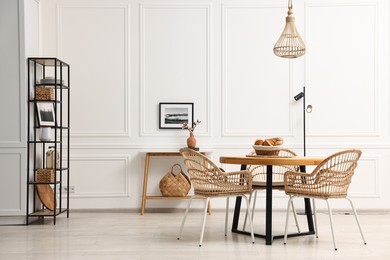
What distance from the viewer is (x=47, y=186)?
5941 millimetres

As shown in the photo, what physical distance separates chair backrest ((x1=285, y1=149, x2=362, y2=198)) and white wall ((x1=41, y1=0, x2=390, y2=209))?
6.95 feet

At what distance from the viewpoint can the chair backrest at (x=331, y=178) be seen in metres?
4.37

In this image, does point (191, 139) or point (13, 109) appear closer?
point (13, 109)

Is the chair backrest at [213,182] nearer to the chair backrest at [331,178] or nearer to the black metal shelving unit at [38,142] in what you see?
the chair backrest at [331,178]

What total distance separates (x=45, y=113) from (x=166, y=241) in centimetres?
207

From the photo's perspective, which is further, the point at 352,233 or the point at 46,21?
the point at 46,21

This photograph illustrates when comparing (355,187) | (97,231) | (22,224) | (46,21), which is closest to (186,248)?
(97,231)

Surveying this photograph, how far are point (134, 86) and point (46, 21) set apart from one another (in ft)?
4.14

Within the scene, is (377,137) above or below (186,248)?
above

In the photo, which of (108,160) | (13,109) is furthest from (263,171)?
(13,109)

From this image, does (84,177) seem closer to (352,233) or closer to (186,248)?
(186,248)

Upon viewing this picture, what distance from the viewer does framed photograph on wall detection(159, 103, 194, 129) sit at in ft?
21.6

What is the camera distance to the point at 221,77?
663 cm

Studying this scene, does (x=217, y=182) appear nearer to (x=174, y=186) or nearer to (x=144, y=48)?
(x=174, y=186)
